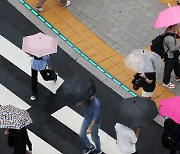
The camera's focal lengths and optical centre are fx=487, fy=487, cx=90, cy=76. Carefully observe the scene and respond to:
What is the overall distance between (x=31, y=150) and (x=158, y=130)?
2624mm

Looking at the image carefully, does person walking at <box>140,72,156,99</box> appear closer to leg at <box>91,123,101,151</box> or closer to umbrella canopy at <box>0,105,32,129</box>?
leg at <box>91,123,101,151</box>

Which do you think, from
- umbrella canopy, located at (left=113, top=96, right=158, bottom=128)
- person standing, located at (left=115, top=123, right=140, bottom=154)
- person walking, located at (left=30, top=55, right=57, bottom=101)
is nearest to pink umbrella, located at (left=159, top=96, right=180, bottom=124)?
umbrella canopy, located at (left=113, top=96, right=158, bottom=128)

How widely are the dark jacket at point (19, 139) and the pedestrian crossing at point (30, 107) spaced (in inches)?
35.5

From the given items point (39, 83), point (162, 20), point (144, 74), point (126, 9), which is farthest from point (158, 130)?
point (126, 9)

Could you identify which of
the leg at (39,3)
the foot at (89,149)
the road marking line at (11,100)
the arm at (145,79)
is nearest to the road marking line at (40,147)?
the foot at (89,149)

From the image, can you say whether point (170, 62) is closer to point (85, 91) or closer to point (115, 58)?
point (115, 58)

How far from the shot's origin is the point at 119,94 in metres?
10.6

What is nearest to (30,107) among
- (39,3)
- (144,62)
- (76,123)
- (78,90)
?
(76,123)

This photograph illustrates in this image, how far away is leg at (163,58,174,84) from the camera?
1012 cm

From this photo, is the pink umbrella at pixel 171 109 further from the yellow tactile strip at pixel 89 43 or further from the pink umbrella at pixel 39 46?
the pink umbrella at pixel 39 46

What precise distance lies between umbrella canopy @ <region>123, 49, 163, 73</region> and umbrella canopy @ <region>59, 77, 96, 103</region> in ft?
4.33

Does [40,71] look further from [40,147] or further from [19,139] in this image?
[19,139]

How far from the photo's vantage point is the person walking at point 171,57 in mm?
9630

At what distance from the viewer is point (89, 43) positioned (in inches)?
470
